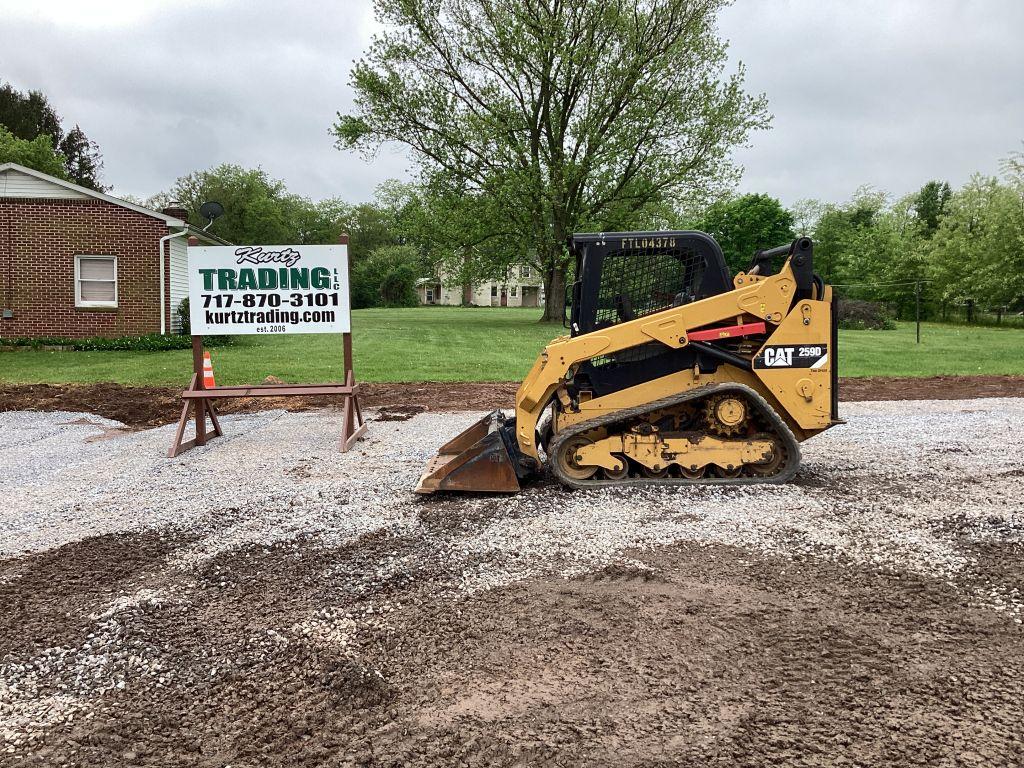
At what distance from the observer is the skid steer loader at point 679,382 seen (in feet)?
17.6

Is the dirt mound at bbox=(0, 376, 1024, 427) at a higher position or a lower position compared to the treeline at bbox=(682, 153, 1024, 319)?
lower

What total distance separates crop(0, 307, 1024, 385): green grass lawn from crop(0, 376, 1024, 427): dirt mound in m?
1.02

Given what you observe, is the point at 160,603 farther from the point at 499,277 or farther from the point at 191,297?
the point at 499,277

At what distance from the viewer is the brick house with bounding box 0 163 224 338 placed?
18406mm

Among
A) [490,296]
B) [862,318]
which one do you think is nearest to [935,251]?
[862,318]

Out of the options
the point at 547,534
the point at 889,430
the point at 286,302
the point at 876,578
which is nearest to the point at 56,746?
the point at 547,534

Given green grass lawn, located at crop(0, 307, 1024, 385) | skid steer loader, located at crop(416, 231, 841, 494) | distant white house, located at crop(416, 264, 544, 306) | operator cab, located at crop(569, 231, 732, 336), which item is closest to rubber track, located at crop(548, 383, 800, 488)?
skid steer loader, located at crop(416, 231, 841, 494)

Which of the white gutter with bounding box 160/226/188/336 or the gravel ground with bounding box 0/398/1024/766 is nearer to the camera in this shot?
the gravel ground with bounding box 0/398/1024/766

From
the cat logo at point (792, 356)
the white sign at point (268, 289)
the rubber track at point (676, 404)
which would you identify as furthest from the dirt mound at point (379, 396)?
the cat logo at point (792, 356)

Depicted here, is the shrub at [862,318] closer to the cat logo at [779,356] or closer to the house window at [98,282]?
the house window at [98,282]

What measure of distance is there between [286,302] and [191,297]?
1.05 m

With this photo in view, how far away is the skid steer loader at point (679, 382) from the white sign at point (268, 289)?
319cm

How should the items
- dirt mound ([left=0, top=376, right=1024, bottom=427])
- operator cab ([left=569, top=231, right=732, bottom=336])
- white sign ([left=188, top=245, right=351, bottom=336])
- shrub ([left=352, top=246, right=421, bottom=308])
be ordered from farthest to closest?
shrub ([left=352, top=246, right=421, bottom=308]) → dirt mound ([left=0, top=376, right=1024, bottom=427]) → white sign ([left=188, top=245, right=351, bottom=336]) → operator cab ([left=569, top=231, right=732, bottom=336])

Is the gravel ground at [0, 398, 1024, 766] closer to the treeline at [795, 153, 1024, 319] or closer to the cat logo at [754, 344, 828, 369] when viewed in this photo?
the cat logo at [754, 344, 828, 369]
